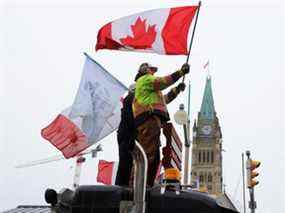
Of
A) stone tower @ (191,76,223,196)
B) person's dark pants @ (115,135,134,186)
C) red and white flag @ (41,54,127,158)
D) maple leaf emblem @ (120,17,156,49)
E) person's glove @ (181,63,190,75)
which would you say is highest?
stone tower @ (191,76,223,196)

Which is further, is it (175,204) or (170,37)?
(170,37)

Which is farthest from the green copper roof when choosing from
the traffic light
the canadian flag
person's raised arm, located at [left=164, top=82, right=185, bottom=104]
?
person's raised arm, located at [left=164, top=82, right=185, bottom=104]

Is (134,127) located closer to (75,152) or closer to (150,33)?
(150,33)

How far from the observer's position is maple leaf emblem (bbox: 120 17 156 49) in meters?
7.14

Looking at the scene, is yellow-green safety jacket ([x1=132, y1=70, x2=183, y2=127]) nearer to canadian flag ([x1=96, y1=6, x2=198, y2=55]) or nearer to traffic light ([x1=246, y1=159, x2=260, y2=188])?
canadian flag ([x1=96, y1=6, x2=198, y2=55])

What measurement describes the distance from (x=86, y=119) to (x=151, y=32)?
3.54 meters

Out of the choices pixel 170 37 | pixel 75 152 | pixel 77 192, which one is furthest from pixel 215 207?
pixel 75 152

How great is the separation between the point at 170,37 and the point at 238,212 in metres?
3.58

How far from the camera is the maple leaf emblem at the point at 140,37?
714 centimetres

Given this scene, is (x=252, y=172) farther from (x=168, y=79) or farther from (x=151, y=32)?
(x=168, y=79)

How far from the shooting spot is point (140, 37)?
23.5 feet

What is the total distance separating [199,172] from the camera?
389 feet

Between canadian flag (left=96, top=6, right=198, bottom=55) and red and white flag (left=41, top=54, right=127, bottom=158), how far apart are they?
2878mm

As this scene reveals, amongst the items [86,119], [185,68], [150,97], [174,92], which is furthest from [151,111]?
[86,119]
